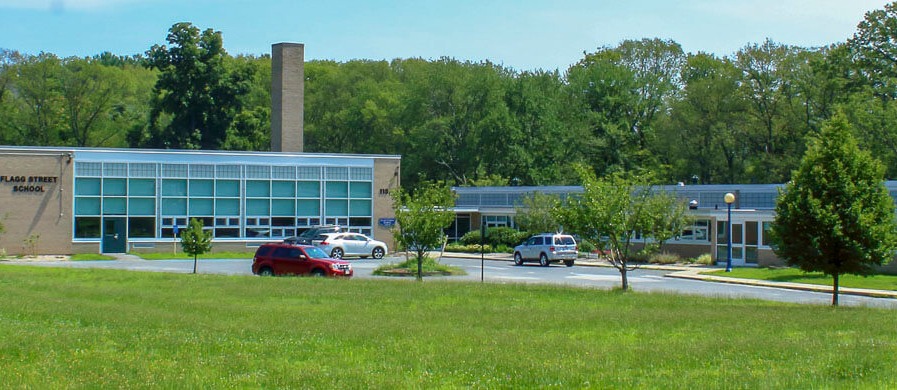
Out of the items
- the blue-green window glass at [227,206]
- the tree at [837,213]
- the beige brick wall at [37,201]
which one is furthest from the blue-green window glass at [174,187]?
the tree at [837,213]

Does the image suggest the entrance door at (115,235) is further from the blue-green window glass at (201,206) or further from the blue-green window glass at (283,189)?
the blue-green window glass at (283,189)

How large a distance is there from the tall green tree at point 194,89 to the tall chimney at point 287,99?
1763cm

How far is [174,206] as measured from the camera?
53156 mm

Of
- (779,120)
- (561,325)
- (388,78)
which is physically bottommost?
(561,325)

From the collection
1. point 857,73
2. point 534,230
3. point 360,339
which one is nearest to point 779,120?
point 857,73

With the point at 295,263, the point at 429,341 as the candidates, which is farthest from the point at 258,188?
the point at 429,341

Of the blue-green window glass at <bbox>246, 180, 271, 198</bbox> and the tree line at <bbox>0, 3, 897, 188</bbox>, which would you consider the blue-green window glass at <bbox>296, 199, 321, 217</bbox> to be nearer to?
the blue-green window glass at <bbox>246, 180, 271, 198</bbox>

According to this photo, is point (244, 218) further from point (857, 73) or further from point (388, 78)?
point (388, 78)

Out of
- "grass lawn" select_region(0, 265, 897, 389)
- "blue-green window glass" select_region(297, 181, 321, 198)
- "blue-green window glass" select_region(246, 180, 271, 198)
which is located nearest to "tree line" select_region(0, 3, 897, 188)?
"blue-green window glass" select_region(297, 181, 321, 198)

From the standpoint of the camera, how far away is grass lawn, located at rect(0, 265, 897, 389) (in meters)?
11.9

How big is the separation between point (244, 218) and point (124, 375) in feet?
142

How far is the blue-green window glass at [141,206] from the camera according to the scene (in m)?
52.2

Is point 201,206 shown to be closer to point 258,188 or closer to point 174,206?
point 174,206

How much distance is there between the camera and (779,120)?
69938 mm
